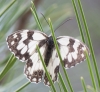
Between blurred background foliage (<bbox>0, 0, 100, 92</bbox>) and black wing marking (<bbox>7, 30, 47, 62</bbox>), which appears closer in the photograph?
black wing marking (<bbox>7, 30, 47, 62</bbox>)

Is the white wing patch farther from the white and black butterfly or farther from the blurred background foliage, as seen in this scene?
the blurred background foliage

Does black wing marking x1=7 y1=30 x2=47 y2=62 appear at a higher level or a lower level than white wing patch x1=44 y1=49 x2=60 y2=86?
higher

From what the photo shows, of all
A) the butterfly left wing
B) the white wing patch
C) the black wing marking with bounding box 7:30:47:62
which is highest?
the black wing marking with bounding box 7:30:47:62

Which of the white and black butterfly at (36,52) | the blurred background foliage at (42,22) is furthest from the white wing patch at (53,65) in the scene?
the blurred background foliage at (42,22)

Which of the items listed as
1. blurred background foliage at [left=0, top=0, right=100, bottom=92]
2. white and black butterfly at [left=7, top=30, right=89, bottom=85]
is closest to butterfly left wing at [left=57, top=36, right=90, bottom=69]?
white and black butterfly at [left=7, top=30, right=89, bottom=85]

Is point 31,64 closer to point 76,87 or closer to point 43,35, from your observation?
point 43,35

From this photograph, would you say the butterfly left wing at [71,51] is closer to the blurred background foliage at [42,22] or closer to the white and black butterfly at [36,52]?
the white and black butterfly at [36,52]

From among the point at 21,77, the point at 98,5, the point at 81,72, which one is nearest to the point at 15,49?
the point at 21,77
